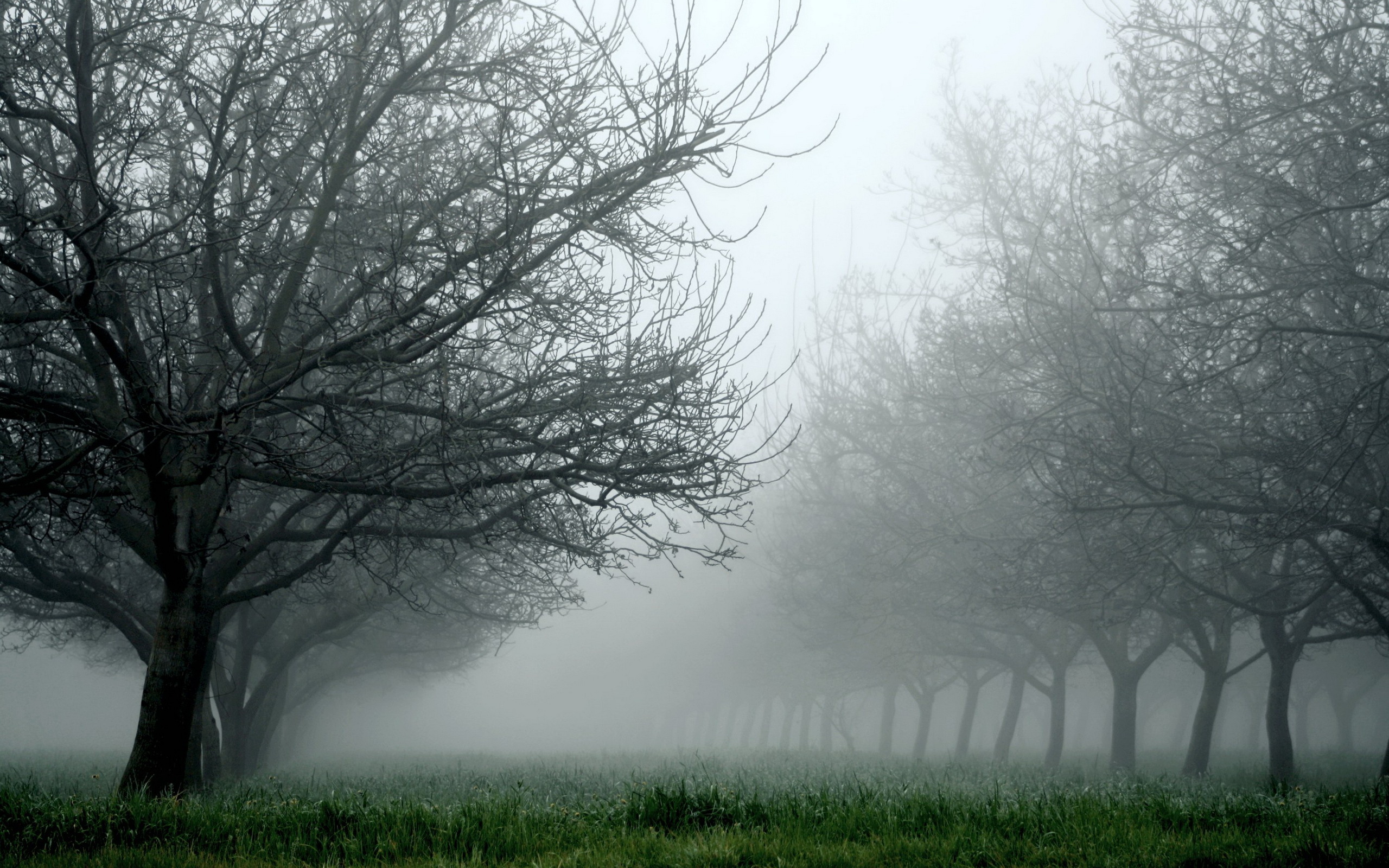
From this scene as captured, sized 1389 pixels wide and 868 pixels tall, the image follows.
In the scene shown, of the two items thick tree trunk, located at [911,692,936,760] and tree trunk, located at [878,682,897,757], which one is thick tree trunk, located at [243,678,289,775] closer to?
thick tree trunk, located at [911,692,936,760]

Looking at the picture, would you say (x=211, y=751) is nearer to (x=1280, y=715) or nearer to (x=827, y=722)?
(x=1280, y=715)

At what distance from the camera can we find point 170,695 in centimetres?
814

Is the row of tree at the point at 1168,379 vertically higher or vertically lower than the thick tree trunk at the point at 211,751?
higher

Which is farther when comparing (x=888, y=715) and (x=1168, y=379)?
(x=888, y=715)

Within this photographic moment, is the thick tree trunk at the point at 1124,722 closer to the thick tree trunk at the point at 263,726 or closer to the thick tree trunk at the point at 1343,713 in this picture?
the thick tree trunk at the point at 263,726

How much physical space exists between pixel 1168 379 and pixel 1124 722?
9025mm

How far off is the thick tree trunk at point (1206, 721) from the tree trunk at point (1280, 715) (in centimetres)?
125

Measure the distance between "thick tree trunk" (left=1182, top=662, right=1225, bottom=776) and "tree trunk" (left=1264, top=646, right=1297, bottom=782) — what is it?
4.09ft

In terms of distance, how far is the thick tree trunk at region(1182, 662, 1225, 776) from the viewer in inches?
575

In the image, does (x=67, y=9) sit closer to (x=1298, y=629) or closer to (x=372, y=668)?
(x=1298, y=629)

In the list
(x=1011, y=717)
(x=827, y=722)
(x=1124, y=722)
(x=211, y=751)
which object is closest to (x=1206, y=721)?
(x=1124, y=722)

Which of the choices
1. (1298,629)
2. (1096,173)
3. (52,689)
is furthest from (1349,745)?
(52,689)

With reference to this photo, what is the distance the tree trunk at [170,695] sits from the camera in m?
7.93

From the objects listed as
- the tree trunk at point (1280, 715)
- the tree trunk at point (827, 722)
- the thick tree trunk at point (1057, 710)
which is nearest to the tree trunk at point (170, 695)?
the tree trunk at point (1280, 715)
